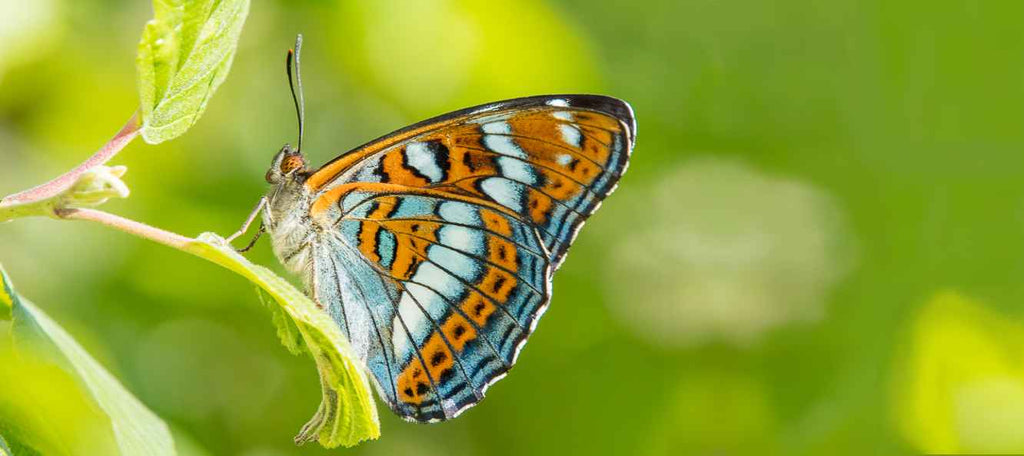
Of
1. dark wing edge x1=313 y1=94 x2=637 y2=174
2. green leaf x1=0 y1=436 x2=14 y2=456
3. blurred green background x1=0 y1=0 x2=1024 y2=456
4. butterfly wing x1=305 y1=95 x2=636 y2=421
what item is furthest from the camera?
blurred green background x1=0 y1=0 x2=1024 y2=456

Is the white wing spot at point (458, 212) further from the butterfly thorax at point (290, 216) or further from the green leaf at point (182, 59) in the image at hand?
the green leaf at point (182, 59)

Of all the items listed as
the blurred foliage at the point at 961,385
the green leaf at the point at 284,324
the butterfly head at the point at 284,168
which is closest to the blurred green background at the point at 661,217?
the blurred foliage at the point at 961,385

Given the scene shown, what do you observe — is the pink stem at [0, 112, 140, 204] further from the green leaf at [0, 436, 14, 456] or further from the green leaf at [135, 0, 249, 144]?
the green leaf at [0, 436, 14, 456]

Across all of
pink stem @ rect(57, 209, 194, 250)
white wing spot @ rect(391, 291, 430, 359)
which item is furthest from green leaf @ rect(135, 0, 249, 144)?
white wing spot @ rect(391, 291, 430, 359)

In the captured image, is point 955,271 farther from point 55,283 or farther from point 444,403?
point 55,283

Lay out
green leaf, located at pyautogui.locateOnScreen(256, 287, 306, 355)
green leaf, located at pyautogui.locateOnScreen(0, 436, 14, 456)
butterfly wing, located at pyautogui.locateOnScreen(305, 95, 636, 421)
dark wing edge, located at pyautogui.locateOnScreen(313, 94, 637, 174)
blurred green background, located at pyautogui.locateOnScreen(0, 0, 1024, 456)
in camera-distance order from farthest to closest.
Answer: blurred green background, located at pyautogui.locateOnScreen(0, 0, 1024, 456)
butterfly wing, located at pyautogui.locateOnScreen(305, 95, 636, 421)
dark wing edge, located at pyautogui.locateOnScreen(313, 94, 637, 174)
green leaf, located at pyautogui.locateOnScreen(256, 287, 306, 355)
green leaf, located at pyautogui.locateOnScreen(0, 436, 14, 456)

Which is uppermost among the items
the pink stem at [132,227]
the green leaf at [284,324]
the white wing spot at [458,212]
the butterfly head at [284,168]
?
the butterfly head at [284,168]
